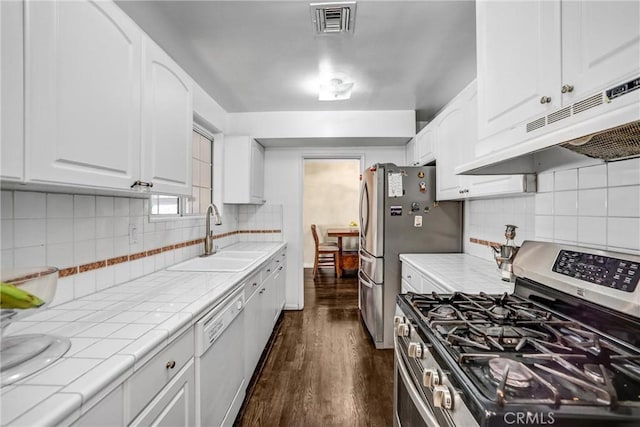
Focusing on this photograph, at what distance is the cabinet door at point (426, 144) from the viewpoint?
265 centimetres

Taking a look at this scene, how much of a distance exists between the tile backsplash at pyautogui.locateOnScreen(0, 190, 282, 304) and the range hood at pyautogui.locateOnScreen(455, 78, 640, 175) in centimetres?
176

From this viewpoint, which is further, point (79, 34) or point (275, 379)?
point (275, 379)

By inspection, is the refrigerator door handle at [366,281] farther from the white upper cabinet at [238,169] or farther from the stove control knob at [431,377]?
the stove control knob at [431,377]

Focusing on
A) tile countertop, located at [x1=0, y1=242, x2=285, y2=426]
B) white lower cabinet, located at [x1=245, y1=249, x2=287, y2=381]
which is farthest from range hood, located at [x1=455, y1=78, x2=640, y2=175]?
white lower cabinet, located at [x1=245, y1=249, x2=287, y2=381]

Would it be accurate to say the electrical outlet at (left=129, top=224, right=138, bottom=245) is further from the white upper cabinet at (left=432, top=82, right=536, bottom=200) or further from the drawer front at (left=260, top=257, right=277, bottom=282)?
the white upper cabinet at (left=432, top=82, right=536, bottom=200)

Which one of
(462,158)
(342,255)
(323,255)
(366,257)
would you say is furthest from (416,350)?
(323,255)

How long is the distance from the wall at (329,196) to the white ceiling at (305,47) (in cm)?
371

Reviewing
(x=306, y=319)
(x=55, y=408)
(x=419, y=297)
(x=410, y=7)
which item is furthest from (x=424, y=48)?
(x=306, y=319)

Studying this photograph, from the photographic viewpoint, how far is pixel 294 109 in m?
3.14

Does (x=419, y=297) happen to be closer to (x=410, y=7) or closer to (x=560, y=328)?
(x=560, y=328)

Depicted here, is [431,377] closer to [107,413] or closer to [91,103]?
[107,413]

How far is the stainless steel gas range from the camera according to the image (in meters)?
0.58

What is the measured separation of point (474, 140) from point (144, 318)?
205 cm

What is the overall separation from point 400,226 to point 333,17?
5.77 feet
